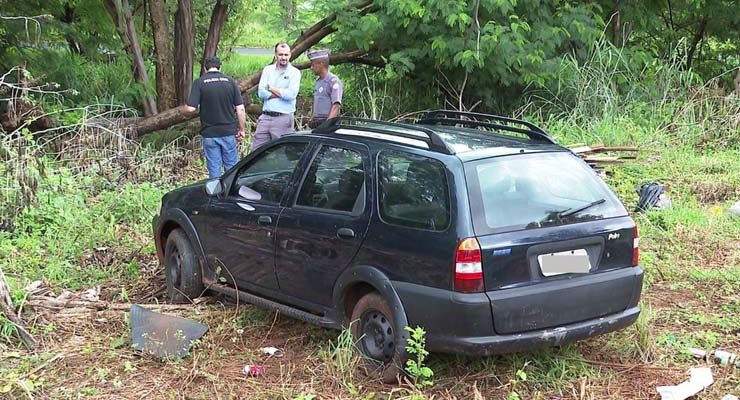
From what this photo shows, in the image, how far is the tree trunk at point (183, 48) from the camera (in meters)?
14.6

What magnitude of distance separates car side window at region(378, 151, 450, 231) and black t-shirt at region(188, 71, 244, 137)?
4.80 m

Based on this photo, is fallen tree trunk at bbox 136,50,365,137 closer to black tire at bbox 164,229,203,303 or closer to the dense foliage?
the dense foliage

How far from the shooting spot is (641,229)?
772cm

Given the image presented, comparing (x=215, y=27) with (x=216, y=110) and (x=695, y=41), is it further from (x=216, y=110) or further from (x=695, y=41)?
(x=695, y=41)

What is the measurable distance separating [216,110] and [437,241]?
5.57m

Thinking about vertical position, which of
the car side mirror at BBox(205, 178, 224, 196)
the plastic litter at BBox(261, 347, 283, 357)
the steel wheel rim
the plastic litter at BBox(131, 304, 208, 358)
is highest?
the car side mirror at BBox(205, 178, 224, 196)

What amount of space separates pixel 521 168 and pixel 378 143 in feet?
2.98

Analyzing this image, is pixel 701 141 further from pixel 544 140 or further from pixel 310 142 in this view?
pixel 310 142

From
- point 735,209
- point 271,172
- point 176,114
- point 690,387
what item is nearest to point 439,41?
point 176,114

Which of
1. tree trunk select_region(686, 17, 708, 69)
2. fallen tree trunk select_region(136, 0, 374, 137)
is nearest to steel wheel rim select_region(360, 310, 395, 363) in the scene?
fallen tree trunk select_region(136, 0, 374, 137)

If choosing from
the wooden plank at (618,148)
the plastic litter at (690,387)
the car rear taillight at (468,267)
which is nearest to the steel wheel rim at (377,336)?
the car rear taillight at (468,267)

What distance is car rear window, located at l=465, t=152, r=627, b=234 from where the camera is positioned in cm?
417

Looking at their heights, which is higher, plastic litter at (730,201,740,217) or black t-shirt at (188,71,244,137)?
black t-shirt at (188,71,244,137)

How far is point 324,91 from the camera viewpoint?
30.5 ft
